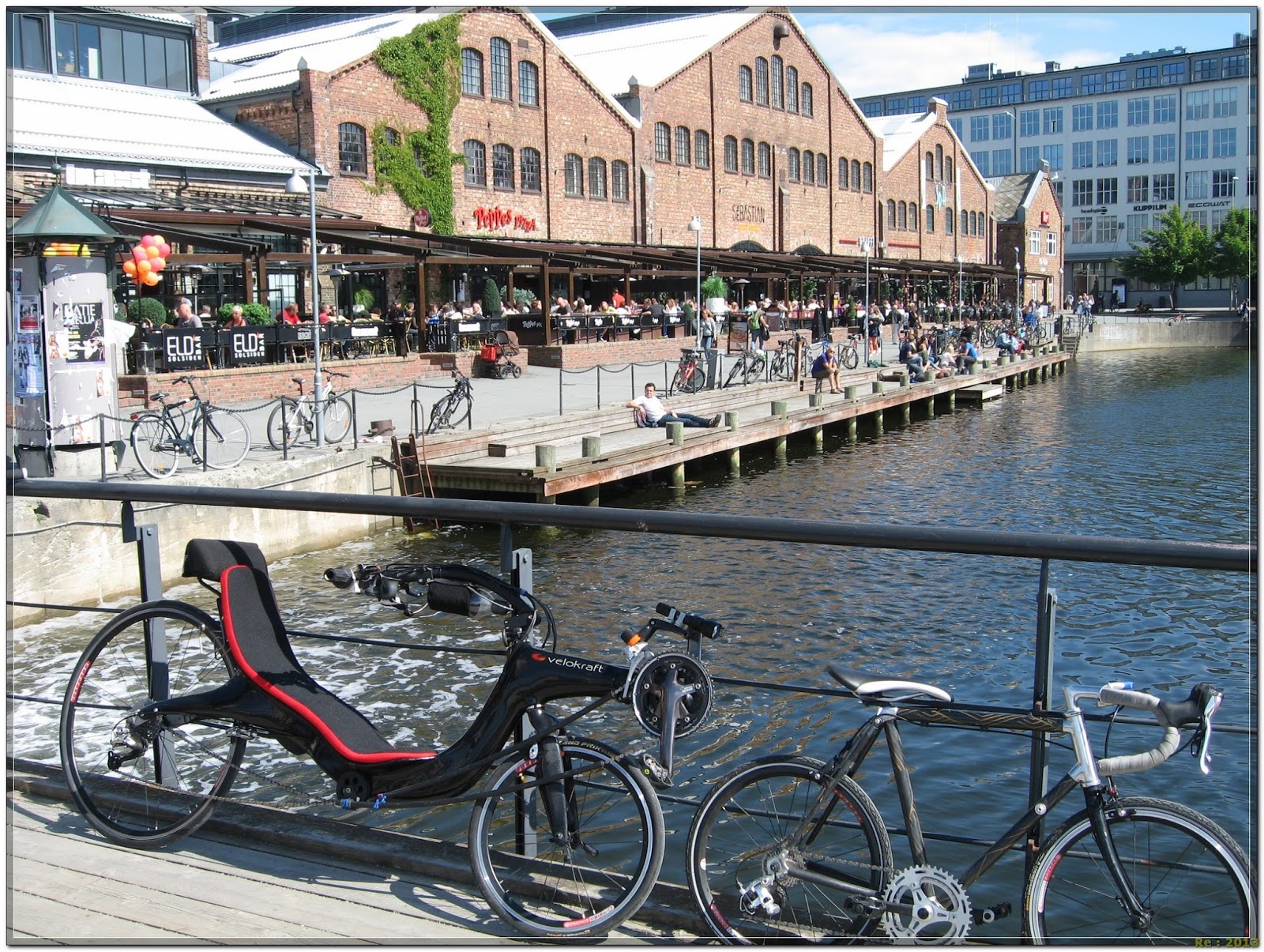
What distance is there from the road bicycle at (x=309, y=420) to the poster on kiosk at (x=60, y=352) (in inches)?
137

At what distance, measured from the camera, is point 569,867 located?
3.88m

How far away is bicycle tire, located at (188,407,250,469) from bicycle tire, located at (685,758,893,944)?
1462 cm

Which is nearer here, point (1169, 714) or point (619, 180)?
point (1169, 714)

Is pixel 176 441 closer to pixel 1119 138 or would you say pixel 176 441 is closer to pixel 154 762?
pixel 154 762

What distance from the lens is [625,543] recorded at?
18.6 m

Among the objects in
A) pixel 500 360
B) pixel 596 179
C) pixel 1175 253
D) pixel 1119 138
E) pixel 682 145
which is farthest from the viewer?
pixel 1119 138

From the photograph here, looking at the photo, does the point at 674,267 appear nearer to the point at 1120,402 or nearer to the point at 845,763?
the point at 1120,402

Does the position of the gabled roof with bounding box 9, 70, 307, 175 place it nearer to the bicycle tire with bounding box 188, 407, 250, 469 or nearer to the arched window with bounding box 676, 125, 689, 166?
the bicycle tire with bounding box 188, 407, 250, 469

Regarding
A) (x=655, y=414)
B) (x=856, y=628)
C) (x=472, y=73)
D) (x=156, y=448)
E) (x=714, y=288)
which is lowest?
(x=856, y=628)

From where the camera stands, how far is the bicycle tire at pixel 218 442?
1744cm

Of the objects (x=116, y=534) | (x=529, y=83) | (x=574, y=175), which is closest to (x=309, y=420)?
(x=116, y=534)

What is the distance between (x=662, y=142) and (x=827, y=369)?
60.0 ft

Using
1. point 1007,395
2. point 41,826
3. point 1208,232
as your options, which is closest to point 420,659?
point 41,826

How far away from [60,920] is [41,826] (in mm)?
880
